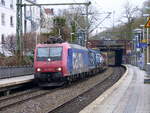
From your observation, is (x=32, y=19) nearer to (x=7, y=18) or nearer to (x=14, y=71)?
(x=7, y=18)

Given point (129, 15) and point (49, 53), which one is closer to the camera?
point (49, 53)

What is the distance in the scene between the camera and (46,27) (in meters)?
69.5

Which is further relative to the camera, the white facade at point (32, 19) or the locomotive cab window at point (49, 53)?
the white facade at point (32, 19)

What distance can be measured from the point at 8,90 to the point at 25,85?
3.81m

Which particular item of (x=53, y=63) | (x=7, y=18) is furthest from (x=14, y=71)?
(x=7, y=18)

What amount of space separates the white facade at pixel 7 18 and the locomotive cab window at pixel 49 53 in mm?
25060

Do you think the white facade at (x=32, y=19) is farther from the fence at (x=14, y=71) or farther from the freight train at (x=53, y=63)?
the freight train at (x=53, y=63)

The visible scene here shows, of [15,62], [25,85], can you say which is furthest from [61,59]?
[15,62]

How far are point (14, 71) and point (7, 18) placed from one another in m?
26.2

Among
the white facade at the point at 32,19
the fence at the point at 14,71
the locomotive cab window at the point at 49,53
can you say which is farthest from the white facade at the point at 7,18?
the locomotive cab window at the point at 49,53

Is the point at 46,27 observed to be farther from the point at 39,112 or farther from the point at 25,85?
the point at 39,112

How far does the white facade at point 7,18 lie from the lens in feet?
171

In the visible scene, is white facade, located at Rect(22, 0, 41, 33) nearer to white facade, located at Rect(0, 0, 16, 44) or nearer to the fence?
white facade, located at Rect(0, 0, 16, 44)

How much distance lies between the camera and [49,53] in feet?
85.4
